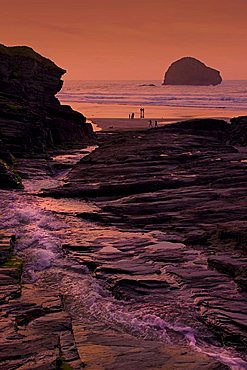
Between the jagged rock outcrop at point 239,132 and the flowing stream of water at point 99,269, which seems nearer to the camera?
the flowing stream of water at point 99,269

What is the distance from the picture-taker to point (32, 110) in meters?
52.2

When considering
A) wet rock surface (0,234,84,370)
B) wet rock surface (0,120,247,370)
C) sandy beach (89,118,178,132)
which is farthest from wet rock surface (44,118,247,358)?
sandy beach (89,118,178,132)

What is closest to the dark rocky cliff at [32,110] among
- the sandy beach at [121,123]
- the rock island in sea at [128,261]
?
the rock island in sea at [128,261]

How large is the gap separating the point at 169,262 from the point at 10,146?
94.4 ft

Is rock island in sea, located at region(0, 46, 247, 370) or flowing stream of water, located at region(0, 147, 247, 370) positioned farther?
flowing stream of water, located at region(0, 147, 247, 370)

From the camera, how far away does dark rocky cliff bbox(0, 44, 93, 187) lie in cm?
4644

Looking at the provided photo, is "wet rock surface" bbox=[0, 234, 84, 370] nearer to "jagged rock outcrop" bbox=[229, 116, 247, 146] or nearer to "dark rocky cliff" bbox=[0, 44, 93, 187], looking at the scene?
"dark rocky cliff" bbox=[0, 44, 93, 187]

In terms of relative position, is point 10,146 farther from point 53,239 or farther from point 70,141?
point 53,239

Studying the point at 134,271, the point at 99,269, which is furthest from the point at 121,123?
the point at 134,271

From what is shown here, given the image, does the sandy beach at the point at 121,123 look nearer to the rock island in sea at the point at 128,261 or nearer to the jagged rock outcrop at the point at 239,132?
the jagged rock outcrop at the point at 239,132

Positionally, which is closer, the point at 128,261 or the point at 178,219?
the point at 128,261

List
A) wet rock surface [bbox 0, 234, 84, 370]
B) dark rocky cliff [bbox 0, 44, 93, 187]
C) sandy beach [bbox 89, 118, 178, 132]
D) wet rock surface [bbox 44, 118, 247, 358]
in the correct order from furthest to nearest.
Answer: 1. sandy beach [bbox 89, 118, 178, 132]
2. dark rocky cliff [bbox 0, 44, 93, 187]
3. wet rock surface [bbox 44, 118, 247, 358]
4. wet rock surface [bbox 0, 234, 84, 370]

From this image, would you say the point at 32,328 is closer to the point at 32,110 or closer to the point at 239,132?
the point at 32,110

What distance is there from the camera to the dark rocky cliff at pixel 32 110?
152 feet
